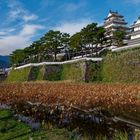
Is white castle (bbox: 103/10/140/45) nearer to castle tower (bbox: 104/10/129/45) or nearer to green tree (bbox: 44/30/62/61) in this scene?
castle tower (bbox: 104/10/129/45)

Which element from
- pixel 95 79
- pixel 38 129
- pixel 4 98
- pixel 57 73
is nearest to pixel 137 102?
pixel 38 129

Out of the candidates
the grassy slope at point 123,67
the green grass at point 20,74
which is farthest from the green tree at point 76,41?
the grassy slope at point 123,67

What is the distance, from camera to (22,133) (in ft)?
39.9

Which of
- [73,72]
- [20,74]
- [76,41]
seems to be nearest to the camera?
[73,72]

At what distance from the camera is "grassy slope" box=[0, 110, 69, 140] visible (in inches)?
441

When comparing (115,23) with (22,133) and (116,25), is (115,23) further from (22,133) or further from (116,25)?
(22,133)

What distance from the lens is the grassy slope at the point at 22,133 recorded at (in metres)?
11.2

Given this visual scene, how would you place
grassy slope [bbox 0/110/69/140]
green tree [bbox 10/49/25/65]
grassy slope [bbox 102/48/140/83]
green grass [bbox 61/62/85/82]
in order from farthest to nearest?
green tree [bbox 10/49/25/65] < green grass [bbox 61/62/85/82] < grassy slope [bbox 102/48/140/83] < grassy slope [bbox 0/110/69/140]

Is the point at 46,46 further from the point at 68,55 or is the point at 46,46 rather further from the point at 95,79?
the point at 95,79

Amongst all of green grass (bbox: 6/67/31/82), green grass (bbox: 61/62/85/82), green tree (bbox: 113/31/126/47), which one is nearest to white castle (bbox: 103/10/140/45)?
green tree (bbox: 113/31/126/47)

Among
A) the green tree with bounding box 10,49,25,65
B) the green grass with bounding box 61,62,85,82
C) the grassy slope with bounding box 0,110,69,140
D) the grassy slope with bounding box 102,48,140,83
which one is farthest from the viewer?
the green tree with bounding box 10,49,25,65

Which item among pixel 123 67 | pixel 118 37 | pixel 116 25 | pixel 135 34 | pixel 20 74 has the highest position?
pixel 116 25

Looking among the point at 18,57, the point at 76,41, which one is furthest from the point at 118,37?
the point at 18,57

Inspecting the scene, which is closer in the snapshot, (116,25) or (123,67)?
(123,67)
